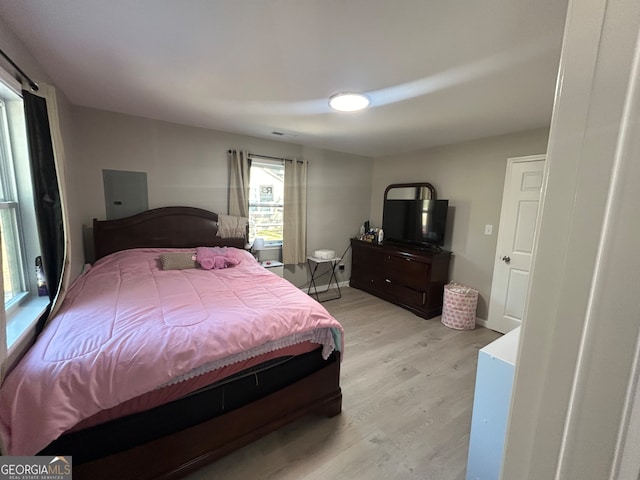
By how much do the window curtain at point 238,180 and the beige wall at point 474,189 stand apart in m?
2.52

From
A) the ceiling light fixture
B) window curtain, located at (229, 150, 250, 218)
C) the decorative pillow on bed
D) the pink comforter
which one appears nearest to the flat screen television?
the ceiling light fixture

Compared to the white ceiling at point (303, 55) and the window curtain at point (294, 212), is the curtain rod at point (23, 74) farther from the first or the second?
the window curtain at point (294, 212)

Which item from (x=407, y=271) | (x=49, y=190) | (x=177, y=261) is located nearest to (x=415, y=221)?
(x=407, y=271)

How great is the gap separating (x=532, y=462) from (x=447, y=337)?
9.55 feet

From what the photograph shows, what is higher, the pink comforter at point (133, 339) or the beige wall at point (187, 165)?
the beige wall at point (187, 165)

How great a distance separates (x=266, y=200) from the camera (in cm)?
383

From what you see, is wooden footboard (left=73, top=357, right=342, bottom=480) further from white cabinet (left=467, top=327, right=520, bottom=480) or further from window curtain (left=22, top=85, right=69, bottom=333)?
window curtain (left=22, top=85, right=69, bottom=333)

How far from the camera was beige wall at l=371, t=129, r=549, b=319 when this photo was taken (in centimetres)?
306

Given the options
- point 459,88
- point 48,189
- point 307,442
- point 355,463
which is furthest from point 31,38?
point 355,463

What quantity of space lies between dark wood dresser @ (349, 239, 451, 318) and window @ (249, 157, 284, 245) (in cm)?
145

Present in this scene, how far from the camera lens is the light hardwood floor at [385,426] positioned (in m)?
1.50

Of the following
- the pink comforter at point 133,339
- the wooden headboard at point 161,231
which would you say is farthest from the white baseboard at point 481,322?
the wooden headboard at point 161,231

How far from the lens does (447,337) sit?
2988 mm

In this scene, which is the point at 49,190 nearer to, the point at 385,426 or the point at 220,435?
the point at 220,435
